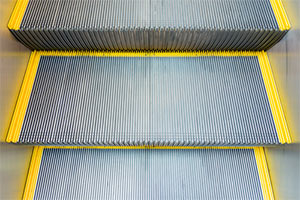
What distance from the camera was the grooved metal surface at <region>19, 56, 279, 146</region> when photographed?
145 centimetres

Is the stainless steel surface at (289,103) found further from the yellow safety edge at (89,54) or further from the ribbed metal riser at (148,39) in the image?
the yellow safety edge at (89,54)

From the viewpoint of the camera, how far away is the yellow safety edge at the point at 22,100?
145cm

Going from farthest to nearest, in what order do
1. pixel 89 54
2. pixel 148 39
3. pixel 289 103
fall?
1. pixel 89 54
2. pixel 148 39
3. pixel 289 103

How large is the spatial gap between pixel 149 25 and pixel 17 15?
88 centimetres

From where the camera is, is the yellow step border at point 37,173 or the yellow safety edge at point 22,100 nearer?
the yellow safety edge at point 22,100

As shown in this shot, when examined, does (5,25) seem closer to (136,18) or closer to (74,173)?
(136,18)

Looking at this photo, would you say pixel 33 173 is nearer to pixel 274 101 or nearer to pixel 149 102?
pixel 149 102

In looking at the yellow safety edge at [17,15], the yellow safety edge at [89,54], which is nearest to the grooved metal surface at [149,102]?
the yellow safety edge at [89,54]

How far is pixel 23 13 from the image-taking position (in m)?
1.55

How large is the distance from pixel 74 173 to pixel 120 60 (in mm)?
872

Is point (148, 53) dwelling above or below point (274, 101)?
above

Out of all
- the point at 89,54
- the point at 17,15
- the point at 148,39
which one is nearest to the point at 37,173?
the point at 89,54

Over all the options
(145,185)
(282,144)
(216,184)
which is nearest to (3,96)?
(145,185)

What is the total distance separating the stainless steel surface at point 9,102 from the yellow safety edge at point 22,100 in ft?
0.09
